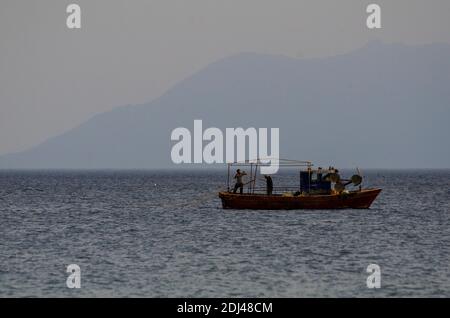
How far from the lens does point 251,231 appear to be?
59.8 m

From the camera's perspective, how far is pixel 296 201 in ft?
227

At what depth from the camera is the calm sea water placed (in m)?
35.3

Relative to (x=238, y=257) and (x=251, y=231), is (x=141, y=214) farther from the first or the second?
(x=238, y=257)

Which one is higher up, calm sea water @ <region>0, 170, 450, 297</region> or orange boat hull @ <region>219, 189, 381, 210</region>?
orange boat hull @ <region>219, 189, 381, 210</region>

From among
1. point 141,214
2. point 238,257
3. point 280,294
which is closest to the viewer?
point 280,294

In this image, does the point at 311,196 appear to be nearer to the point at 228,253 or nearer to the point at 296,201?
the point at 296,201

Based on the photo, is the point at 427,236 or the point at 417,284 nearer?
the point at 417,284

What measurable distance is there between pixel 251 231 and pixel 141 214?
23.9 meters

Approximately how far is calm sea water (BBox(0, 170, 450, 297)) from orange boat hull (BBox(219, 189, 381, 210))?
1.13 meters

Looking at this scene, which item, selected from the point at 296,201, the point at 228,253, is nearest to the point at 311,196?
the point at 296,201

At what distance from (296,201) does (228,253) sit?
22.9m

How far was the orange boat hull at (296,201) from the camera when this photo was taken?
69812 mm
